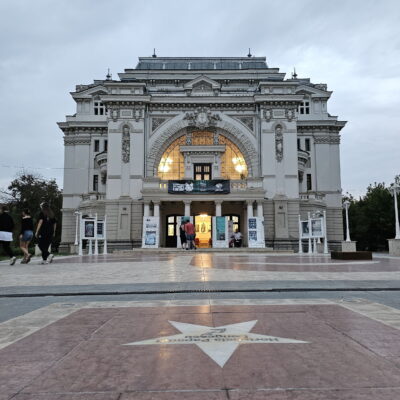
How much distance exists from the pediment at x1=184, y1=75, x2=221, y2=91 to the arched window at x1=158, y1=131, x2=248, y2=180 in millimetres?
5162

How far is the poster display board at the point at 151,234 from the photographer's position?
3562 cm

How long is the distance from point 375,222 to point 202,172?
28178 mm

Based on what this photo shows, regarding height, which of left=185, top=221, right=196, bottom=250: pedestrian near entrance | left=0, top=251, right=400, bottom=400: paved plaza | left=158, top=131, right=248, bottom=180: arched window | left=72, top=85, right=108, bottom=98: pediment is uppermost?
left=72, top=85, right=108, bottom=98: pediment

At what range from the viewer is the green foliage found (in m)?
53.8

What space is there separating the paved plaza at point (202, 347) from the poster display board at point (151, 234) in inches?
1099

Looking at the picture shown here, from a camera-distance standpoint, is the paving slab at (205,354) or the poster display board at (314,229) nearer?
the paving slab at (205,354)

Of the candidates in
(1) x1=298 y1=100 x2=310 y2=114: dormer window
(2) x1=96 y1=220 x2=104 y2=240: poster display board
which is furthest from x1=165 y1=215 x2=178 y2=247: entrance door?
(1) x1=298 y1=100 x2=310 y2=114: dormer window

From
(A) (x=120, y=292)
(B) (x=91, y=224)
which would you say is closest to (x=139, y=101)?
(B) (x=91, y=224)

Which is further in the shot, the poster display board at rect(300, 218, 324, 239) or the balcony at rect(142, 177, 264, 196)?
the balcony at rect(142, 177, 264, 196)

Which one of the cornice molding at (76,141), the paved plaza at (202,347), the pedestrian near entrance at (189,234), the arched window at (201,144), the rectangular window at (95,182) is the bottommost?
the paved plaza at (202,347)

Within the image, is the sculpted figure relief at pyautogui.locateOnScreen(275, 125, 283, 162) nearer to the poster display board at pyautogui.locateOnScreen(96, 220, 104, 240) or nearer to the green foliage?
the green foliage

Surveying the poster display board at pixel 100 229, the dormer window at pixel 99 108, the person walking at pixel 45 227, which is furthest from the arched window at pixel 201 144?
the person walking at pixel 45 227

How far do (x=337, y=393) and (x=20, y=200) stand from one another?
208 feet

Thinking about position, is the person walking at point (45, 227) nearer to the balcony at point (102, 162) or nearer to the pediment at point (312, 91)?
the balcony at point (102, 162)
